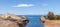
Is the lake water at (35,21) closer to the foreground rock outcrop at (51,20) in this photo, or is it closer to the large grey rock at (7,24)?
the foreground rock outcrop at (51,20)

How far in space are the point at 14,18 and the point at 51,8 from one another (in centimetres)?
197

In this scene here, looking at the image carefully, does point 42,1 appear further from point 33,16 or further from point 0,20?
point 0,20

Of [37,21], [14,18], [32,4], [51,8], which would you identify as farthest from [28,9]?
[14,18]

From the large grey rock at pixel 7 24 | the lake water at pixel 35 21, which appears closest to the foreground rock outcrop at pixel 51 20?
the lake water at pixel 35 21

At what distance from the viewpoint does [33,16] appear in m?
3.84

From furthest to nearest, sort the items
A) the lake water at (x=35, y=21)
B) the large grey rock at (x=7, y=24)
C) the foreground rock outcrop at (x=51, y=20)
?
the foreground rock outcrop at (x=51, y=20), the lake water at (x=35, y=21), the large grey rock at (x=7, y=24)

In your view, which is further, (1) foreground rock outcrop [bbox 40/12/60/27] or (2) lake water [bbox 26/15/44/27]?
(1) foreground rock outcrop [bbox 40/12/60/27]

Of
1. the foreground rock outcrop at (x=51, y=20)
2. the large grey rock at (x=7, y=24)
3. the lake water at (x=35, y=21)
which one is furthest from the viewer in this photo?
the foreground rock outcrop at (x=51, y=20)

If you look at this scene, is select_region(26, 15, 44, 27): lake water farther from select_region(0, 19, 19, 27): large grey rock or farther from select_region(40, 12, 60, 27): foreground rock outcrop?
select_region(0, 19, 19, 27): large grey rock

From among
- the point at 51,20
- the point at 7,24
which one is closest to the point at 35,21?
the point at 51,20

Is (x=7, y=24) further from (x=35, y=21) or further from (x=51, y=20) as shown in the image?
(x=51, y=20)

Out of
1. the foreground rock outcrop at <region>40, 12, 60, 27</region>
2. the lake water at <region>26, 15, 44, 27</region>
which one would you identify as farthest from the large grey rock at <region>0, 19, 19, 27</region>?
the foreground rock outcrop at <region>40, 12, 60, 27</region>

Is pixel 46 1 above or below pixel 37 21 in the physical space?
above

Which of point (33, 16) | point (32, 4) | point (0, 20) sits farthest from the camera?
point (32, 4)
